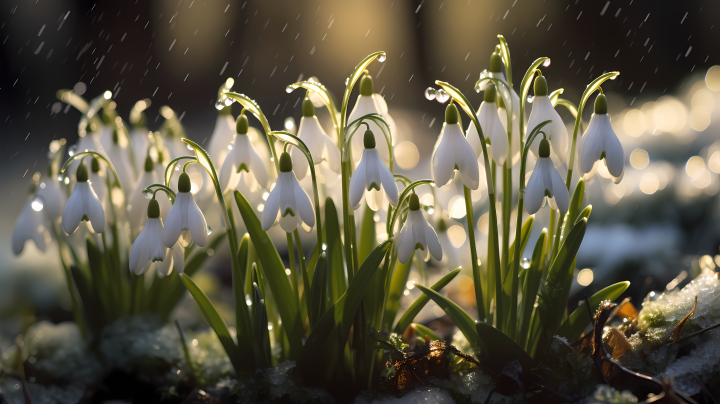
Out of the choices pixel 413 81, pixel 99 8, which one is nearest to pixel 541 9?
pixel 413 81

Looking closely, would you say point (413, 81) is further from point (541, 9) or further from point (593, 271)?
point (593, 271)

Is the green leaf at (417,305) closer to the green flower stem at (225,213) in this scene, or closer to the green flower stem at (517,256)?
the green flower stem at (517,256)

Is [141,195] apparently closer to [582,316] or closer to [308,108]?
[308,108]

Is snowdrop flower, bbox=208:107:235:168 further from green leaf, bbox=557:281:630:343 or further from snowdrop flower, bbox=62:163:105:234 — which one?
green leaf, bbox=557:281:630:343

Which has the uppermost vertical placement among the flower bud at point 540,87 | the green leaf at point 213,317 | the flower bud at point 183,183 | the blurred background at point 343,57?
the blurred background at point 343,57

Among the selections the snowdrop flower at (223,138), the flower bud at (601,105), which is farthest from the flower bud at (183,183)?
the flower bud at (601,105)

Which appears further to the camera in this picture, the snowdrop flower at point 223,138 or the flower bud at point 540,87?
the snowdrop flower at point 223,138
